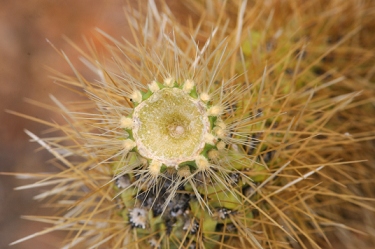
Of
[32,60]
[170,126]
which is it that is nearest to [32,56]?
[32,60]

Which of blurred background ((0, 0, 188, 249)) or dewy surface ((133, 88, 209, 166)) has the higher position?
dewy surface ((133, 88, 209, 166))

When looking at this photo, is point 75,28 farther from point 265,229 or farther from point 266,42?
point 265,229

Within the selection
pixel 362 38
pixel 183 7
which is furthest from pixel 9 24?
pixel 362 38

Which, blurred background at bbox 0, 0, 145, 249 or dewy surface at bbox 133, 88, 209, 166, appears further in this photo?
blurred background at bbox 0, 0, 145, 249

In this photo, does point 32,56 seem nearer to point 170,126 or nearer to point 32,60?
point 32,60

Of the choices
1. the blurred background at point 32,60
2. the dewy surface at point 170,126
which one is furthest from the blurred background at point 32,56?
the dewy surface at point 170,126

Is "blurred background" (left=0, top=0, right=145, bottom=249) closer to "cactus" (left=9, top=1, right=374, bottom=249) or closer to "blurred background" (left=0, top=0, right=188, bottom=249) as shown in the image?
"blurred background" (left=0, top=0, right=188, bottom=249)

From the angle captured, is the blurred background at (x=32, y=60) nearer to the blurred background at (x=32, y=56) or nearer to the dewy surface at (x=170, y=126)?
the blurred background at (x=32, y=56)

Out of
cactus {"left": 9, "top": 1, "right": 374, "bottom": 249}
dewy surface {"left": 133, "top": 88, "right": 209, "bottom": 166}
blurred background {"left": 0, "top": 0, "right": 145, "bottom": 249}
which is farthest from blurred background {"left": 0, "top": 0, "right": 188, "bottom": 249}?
dewy surface {"left": 133, "top": 88, "right": 209, "bottom": 166}

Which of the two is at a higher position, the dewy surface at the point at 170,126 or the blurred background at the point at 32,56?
the dewy surface at the point at 170,126
